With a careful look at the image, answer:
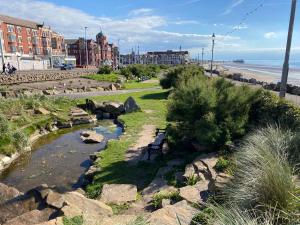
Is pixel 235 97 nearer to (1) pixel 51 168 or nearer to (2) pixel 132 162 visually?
(2) pixel 132 162

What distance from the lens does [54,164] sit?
12750 mm

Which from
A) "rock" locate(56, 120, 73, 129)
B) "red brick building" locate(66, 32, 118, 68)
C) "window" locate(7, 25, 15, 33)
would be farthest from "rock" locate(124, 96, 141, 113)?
"red brick building" locate(66, 32, 118, 68)

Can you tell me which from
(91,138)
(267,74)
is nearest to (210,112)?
(91,138)

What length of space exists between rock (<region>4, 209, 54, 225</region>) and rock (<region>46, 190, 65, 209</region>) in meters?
0.21

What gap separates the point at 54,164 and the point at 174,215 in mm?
8781

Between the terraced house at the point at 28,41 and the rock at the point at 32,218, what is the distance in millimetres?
57093

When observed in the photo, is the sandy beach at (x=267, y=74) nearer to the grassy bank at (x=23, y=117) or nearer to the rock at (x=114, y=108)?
the rock at (x=114, y=108)

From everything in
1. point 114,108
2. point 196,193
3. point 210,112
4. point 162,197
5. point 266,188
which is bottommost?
point 114,108

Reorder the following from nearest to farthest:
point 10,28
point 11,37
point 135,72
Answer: point 135,72 → point 11,37 → point 10,28

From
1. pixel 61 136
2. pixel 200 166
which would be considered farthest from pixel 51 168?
pixel 200 166

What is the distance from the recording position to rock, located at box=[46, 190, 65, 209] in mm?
6468

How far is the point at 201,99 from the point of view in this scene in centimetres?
1015

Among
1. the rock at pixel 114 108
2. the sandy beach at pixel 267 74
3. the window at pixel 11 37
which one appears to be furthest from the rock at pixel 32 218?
the window at pixel 11 37

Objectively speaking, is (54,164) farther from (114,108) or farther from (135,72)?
(135,72)
